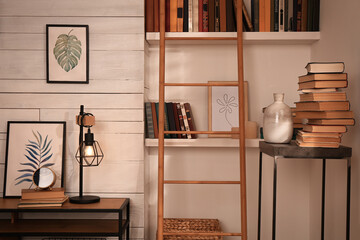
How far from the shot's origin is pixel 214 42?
299cm

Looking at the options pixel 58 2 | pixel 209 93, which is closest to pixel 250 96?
pixel 209 93

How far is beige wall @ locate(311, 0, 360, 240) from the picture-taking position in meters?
2.26

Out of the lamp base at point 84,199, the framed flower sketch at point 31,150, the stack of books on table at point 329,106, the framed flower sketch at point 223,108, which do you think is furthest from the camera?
the framed flower sketch at point 223,108

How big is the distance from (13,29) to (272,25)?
191 centimetres

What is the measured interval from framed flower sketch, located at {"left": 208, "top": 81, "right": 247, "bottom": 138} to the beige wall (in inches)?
27.4

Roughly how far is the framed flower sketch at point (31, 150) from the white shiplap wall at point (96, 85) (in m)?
0.06

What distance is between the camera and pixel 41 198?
253 cm

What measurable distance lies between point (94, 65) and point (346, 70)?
1.72m

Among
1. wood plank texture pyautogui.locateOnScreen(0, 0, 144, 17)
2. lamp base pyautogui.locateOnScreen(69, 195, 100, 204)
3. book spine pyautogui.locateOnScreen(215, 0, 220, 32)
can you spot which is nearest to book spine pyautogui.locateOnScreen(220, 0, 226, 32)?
book spine pyautogui.locateOnScreen(215, 0, 220, 32)

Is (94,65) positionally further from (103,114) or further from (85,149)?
(85,149)

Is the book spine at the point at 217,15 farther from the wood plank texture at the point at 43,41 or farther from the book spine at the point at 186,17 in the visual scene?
the wood plank texture at the point at 43,41

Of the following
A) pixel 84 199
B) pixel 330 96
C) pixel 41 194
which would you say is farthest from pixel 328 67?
pixel 41 194

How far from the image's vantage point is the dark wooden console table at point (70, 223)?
96.9 inches

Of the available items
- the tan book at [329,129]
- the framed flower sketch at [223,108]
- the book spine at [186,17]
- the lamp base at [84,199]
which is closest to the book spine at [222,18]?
the book spine at [186,17]
